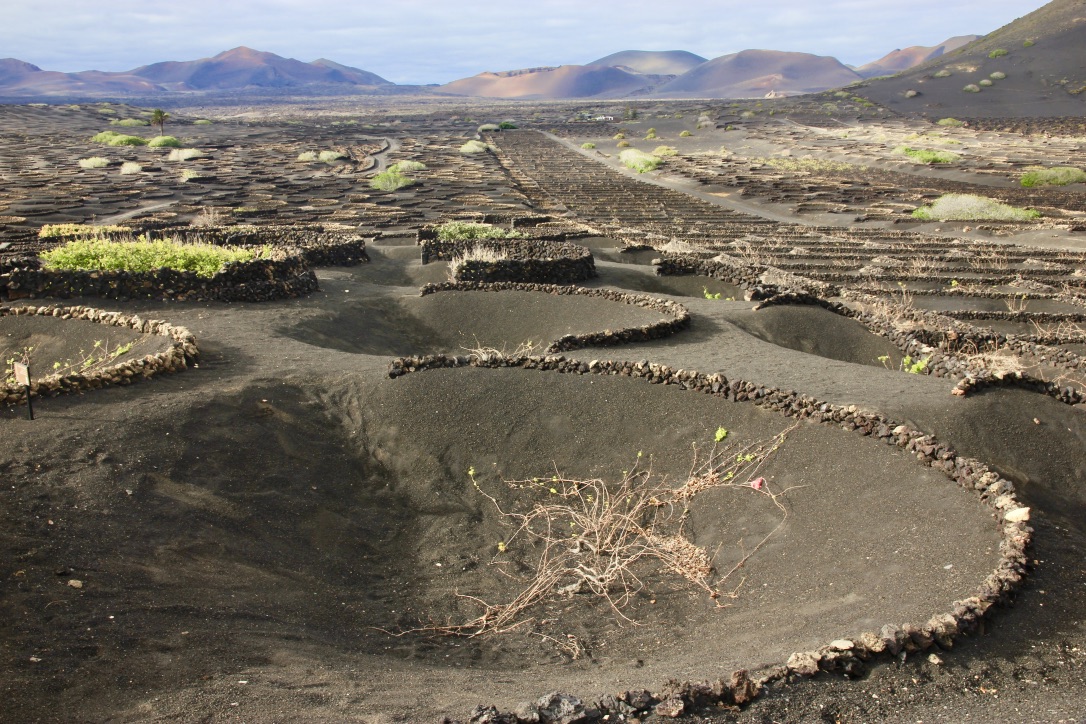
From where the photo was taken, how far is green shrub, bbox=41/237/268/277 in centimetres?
1479

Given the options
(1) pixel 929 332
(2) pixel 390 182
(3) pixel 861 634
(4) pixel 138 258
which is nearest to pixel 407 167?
(2) pixel 390 182

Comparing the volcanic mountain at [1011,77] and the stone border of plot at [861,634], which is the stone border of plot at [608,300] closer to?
the stone border of plot at [861,634]

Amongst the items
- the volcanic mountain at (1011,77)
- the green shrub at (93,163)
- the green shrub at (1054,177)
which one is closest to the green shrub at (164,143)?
the green shrub at (93,163)

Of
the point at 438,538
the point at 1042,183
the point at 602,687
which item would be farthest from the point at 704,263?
the point at 1042,183

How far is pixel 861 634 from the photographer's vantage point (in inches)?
201

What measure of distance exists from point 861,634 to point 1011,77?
119 m

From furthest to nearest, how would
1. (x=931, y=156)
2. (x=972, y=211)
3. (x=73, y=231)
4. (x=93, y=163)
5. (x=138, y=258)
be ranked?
(x=931, y=156)
(x=93, y=163)
(x=972, y=211)
(x=73, y=231)
(x=138, y=258)

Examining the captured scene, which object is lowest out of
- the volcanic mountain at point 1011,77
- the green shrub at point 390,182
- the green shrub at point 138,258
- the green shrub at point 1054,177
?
the green shrub at point 138,258

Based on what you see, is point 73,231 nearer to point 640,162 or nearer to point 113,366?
point 113,366

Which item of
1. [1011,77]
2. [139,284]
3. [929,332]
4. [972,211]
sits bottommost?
[929,332]

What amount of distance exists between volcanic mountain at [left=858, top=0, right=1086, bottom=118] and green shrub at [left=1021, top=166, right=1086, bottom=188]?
50.5m

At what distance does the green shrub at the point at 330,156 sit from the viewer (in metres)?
56.2

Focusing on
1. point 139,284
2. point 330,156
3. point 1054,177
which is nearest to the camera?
point 139,284

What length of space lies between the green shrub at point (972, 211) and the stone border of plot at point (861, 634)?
97.3ft
